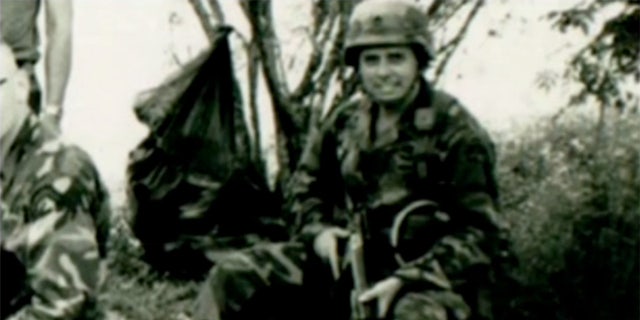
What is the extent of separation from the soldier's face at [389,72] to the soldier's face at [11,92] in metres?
1.26

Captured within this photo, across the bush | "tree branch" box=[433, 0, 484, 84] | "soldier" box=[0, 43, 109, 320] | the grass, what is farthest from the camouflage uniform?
"tree branch" box=[433, 0, 484, 84]

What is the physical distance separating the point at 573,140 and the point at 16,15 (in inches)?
377

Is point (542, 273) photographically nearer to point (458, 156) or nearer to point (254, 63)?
point (254, 63)

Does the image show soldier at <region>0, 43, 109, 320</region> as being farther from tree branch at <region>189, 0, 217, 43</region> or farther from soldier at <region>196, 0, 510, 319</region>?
tree branch at <region>189, 0, 217, 43</region>

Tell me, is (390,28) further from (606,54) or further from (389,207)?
(606,54)

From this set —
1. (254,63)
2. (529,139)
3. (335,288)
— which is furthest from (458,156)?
Answer: (529,139)

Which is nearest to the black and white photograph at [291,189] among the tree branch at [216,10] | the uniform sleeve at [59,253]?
the uniform sleeve at [59,253]

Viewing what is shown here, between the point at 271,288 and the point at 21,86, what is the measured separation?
1.17 m

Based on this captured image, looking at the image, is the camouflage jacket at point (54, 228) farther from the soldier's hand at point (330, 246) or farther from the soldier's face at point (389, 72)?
the soldier's face at point (389, 72)

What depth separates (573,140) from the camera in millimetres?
14188

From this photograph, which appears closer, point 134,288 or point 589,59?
point 589,59

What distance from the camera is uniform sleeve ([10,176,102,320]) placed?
448 centimetres

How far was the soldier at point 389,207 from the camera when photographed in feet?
17.4

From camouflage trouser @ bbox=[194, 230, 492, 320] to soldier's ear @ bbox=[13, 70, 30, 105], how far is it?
103cm
